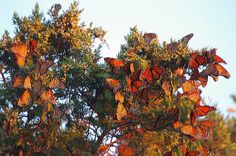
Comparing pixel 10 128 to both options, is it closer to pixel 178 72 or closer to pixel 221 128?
pixel 178 72

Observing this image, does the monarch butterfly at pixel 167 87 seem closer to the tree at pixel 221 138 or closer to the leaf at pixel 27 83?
the tree at pixel 221 138

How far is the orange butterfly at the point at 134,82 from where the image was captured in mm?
15047

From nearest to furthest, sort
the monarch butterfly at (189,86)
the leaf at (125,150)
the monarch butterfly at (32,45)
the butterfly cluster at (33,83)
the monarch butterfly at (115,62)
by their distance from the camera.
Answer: the butterfly cluster at (33,83) → the monarch butterfly at (189,86) → the leaf at (125,150) → the monarch butterfly at (115,62) → the monarch butterfly at (32,45)

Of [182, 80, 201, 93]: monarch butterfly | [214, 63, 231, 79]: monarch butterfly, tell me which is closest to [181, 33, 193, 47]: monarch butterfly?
[214, 63, 231, 79]: monarch butterfly

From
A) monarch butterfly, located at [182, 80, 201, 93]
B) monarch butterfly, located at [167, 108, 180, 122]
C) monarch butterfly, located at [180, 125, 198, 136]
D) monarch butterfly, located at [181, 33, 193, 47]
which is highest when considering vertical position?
monarch butterfly, located at [181, 33, 193, 47]

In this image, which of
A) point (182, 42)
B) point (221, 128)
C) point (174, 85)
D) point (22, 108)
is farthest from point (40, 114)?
point (221, 128)


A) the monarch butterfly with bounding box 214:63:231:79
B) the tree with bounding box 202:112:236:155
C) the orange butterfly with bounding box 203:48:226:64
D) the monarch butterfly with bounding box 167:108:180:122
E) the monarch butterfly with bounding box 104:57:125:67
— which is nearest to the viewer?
the monarch butterfly with bounding box 167:108:180:122

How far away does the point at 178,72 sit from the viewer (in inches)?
600

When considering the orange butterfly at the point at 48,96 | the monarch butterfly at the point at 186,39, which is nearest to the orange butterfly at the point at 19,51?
the orange butterfly at the point at 48,96

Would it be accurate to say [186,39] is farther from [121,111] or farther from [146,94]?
[121,111]

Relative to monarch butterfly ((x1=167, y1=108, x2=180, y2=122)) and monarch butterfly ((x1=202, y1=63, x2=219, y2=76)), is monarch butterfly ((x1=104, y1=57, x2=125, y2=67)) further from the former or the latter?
monarch butterfly ((x1=202, y1=63, x2=219, y2=76))

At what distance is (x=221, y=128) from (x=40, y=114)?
755 centimetres

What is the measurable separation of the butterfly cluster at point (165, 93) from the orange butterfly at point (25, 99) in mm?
2752

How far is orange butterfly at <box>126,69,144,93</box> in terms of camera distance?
15047mm
